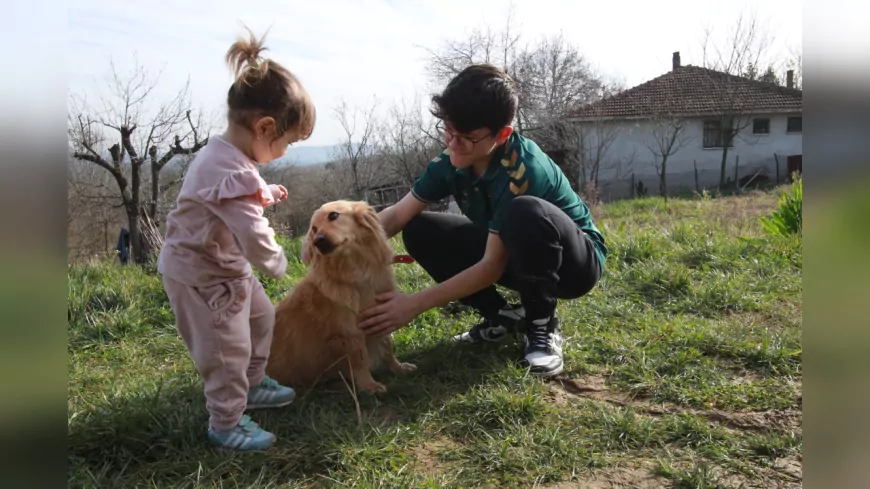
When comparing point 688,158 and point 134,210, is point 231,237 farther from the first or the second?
point 688,158

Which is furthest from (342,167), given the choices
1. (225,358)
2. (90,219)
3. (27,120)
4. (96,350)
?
(27,120)

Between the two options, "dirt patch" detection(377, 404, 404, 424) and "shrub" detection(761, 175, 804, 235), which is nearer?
"dirt patch" detection(377, 404, 404, 424)

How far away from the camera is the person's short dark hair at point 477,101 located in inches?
107

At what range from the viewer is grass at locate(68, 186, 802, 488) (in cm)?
212

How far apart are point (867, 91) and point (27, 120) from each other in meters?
0.97

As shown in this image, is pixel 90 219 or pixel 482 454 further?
pixel 90 219

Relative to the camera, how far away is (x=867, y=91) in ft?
1.98

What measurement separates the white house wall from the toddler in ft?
86.9

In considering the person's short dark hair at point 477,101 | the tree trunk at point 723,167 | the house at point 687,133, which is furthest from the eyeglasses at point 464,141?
the tree trunk at point 723,167

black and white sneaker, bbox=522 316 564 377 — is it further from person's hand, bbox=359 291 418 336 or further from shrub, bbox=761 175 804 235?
shrub, bbox=761 175 804 235

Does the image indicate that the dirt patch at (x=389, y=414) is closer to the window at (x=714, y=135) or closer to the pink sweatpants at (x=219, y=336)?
the pink sweatpants at (x=219, y=336)

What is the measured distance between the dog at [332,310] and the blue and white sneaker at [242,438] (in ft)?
1.63

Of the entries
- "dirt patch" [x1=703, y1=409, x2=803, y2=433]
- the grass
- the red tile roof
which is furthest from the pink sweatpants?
the red tile roof

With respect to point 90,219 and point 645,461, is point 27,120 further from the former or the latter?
point 90,219
